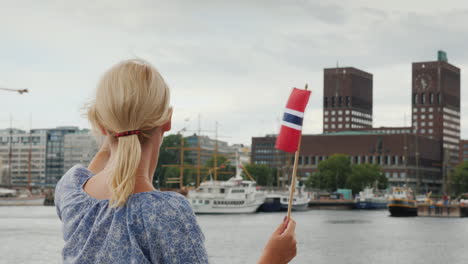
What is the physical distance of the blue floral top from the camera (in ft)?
8.81

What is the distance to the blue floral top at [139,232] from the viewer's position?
2.69m

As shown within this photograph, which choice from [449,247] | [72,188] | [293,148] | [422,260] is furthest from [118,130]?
[449,247]

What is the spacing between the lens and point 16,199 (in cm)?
15925

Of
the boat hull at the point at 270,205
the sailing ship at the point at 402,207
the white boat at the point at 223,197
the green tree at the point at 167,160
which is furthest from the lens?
the green tree at the point at 167,160

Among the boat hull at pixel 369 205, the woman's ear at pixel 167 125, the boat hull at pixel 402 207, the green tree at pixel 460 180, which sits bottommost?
the boat hull at pixel 369 205

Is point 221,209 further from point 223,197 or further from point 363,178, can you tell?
point 363,178

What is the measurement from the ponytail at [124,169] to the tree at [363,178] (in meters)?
163

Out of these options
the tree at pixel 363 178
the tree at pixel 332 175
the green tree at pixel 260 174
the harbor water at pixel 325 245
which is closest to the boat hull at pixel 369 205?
the tree at pixel 363 178

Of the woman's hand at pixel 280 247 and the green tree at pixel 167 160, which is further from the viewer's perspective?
the green tree at pixel 167 160

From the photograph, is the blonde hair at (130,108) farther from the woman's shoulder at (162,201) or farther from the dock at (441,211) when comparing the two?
the dock at (441,211)

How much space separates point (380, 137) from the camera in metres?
183

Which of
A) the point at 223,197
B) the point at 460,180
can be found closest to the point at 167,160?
the point at 460,180

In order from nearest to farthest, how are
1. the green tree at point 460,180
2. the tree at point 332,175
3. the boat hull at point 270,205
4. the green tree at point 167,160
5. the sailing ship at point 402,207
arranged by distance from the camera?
the sailing ship at point 402,207, the boat hull at point 270,205, the tree at point 332,175, the green tree at point 167,160, the green tree at point 460,180

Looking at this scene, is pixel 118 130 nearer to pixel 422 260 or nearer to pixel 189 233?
pixel 189 233
